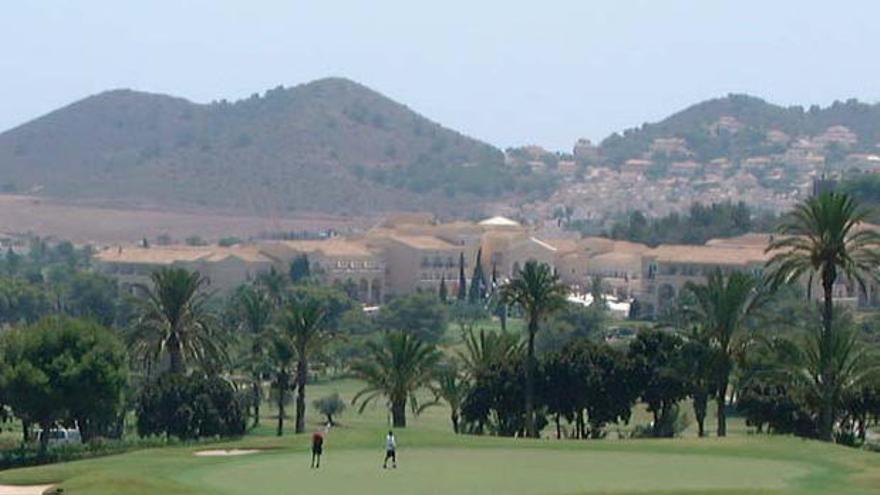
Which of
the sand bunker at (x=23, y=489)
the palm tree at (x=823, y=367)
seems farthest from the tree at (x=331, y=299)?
the sand bunker at (x=23, y=489)

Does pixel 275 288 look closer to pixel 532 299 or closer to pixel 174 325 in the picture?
pixel 174 325

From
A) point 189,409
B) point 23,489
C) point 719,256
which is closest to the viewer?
point 23,489

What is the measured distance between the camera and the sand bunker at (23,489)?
5694 centimetres

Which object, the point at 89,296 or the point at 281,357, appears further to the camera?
the point at 89,296

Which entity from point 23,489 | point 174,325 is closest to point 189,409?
point 174,325

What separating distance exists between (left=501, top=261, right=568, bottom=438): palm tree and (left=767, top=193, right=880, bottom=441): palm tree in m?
10.7

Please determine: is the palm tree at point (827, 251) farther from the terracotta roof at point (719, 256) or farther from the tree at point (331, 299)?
the terracotta roof at point (719, 256)

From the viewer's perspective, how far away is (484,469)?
189 feet

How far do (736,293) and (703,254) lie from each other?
123688 millimetres

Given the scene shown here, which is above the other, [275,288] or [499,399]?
[275,288]

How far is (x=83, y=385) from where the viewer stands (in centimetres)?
7706

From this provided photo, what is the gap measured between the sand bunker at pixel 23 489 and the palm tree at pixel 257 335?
33216 mm

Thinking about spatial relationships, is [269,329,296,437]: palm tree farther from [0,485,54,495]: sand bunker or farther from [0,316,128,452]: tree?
[0,485,54,495]: sand bunker

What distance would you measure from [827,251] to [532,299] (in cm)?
1377
